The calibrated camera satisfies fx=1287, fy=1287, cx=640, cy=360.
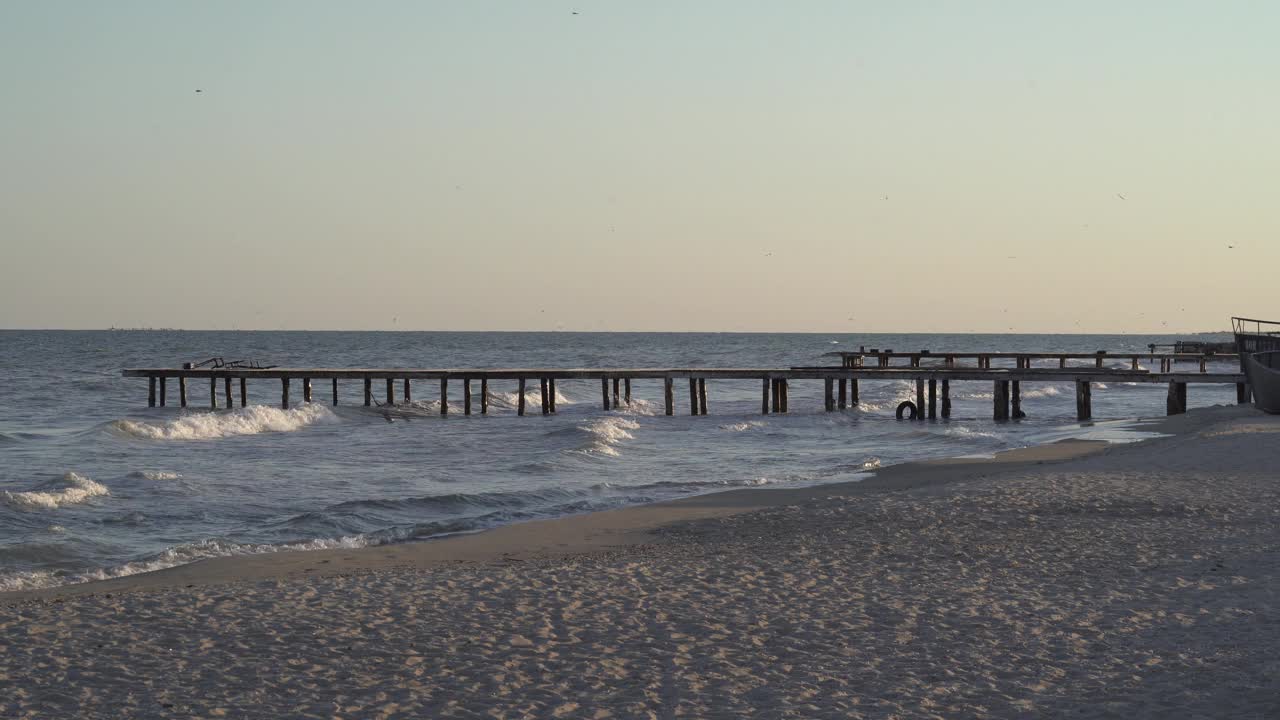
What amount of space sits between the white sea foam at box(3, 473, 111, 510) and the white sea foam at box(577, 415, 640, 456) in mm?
9949

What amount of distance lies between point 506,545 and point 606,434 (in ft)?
53.1

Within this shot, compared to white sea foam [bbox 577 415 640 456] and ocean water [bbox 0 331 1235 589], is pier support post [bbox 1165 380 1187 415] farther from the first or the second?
white sea foam [bbox 577 415 640 456]

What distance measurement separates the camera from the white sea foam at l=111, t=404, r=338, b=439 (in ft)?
102

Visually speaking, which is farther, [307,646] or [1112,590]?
[1112,590]

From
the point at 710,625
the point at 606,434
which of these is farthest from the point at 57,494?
the point at 606,434

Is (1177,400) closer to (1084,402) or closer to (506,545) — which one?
(1084,402)

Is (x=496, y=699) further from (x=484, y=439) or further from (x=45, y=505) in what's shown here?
(x=484, y=439)

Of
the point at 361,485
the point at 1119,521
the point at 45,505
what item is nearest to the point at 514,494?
the point at 361,485

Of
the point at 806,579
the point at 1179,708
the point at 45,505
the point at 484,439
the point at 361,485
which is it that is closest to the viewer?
the point at 1179,708

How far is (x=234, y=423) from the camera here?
33656 millimetres

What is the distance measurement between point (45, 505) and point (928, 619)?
38.9 feet

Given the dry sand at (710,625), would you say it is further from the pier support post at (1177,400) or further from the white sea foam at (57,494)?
the pier support post at (1177,400)

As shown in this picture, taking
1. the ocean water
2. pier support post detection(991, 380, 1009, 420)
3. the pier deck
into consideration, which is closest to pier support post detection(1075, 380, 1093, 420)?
the pier deck

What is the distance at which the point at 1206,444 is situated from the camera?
21.5m
